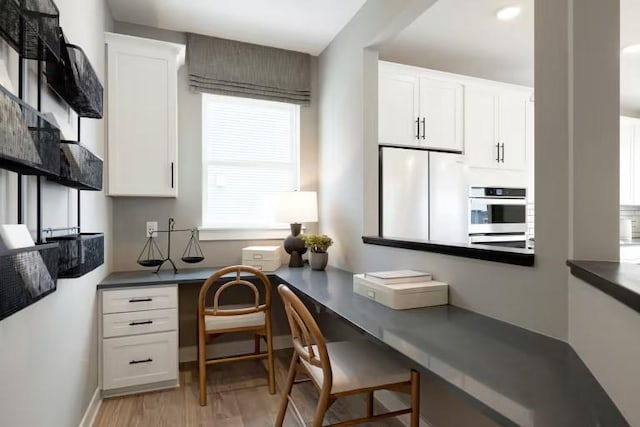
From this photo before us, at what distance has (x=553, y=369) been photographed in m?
1.02

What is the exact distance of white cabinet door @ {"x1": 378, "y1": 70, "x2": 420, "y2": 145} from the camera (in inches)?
108

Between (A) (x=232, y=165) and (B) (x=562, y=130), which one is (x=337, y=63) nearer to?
(A) (x=232, y=165)

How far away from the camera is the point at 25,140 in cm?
87

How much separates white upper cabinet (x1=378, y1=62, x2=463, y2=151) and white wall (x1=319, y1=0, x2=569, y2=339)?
0.82 feet

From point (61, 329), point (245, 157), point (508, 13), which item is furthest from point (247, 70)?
point (61, 329)

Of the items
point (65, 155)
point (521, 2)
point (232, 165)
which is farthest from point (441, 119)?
point (65, 155)

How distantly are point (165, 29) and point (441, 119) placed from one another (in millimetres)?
2370

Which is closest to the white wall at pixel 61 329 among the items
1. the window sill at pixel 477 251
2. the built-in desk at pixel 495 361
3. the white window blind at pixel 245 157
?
the white window blind at pixel 245 157

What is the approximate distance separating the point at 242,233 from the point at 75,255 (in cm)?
179

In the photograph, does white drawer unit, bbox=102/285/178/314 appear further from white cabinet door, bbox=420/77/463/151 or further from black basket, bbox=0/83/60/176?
white cabinet door, bbox=420/77/463/151

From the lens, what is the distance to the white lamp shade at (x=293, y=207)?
287cm

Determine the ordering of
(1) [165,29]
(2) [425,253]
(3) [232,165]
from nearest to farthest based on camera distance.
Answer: (2) [425,253] < (1) [165,29] < (3) [232,165]

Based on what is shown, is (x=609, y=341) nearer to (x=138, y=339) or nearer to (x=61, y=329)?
(x=61, y=329)

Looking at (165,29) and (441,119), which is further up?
(165,29)
